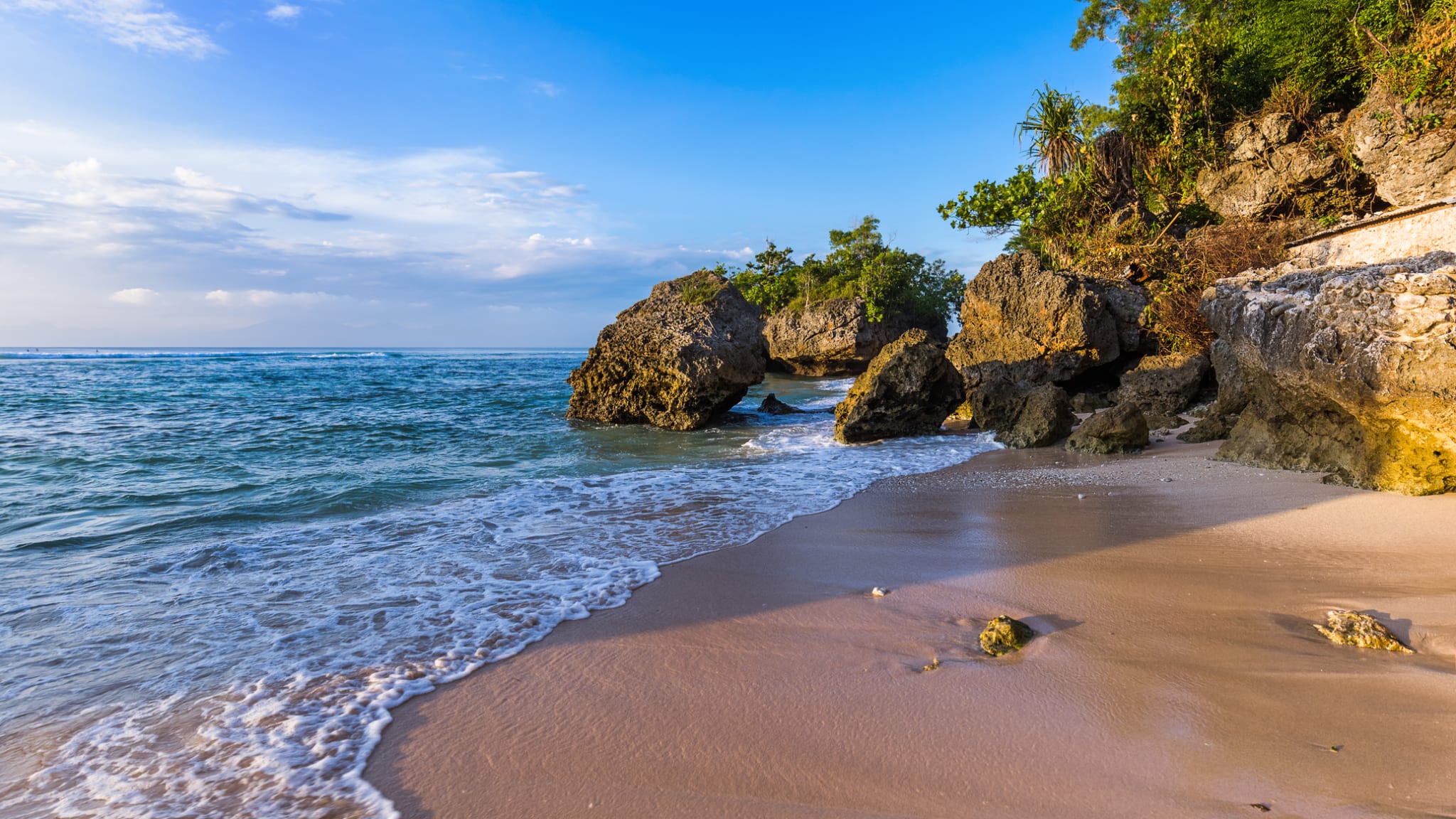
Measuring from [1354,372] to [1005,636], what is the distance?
501 centimetres

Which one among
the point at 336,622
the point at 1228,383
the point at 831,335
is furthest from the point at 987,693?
the point at 831,335

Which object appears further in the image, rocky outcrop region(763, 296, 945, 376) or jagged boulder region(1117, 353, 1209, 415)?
rocky outcrop region(763, 296, 945, 376)

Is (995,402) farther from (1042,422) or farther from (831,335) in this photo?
(831,335)

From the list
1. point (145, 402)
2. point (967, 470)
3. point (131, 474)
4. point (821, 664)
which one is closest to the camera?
point (821, 664)

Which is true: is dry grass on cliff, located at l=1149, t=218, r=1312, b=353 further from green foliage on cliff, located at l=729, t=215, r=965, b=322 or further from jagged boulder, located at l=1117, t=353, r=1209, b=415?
green foliage on cliff, located at l=729, t=215, r=965, b=322

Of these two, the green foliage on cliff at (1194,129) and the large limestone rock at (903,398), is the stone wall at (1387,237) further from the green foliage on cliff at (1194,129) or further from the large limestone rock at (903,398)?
the large limestone rock at (903,398)

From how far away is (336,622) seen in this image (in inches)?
166

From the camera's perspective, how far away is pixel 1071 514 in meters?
6.02

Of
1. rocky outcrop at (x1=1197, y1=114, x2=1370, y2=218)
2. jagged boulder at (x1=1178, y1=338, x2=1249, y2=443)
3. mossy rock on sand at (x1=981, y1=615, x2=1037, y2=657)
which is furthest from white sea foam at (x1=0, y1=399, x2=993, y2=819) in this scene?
rocky outcrop at (x1=1197, y1=114, x2=1370, y2=218)

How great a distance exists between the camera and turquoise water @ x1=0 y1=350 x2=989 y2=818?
2.88 meters

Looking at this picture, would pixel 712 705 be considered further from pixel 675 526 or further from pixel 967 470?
pixel 967 470

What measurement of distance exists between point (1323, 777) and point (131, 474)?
12222 mm

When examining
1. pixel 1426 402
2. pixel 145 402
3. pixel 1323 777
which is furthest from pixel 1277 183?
pixel 145 402

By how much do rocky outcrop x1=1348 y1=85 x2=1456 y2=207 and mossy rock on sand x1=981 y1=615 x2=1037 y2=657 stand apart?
14.5 meters
